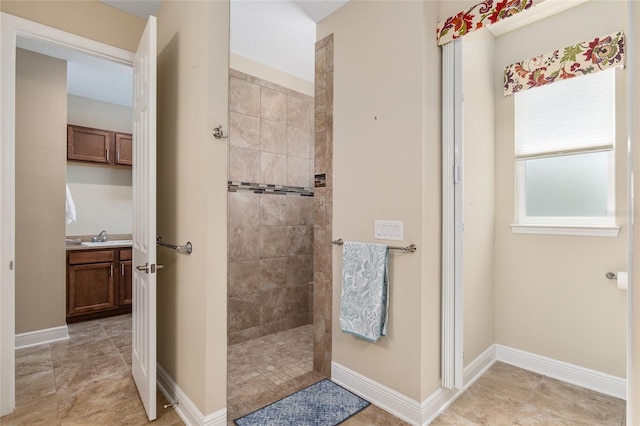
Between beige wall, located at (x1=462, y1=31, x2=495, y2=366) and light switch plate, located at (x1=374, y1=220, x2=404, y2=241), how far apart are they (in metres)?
0.65

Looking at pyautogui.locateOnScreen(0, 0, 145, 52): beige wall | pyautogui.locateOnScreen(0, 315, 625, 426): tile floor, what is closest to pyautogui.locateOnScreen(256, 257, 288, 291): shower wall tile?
pyautogui.locateOnScreen(0, 315, 625, 426): tile floor

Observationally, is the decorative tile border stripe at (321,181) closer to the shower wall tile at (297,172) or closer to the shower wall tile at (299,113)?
the shower wall tile at (297,172)

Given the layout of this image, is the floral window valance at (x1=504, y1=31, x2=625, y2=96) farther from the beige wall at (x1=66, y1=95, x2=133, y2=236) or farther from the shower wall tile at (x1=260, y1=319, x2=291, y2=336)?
the beige wall at (x1=66, y1=95, x2=133, y2=236)

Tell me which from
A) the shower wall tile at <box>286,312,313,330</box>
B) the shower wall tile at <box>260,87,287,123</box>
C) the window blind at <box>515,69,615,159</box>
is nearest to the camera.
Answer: the window blind at <box>515,69,615,159</box>

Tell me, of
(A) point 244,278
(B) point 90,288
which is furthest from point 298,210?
(B) point 90,288

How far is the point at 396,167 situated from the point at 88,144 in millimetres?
3930

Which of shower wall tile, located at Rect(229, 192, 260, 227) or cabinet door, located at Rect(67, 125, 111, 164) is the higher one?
cabinet door, located at Rect(67, 125, 111, 164)

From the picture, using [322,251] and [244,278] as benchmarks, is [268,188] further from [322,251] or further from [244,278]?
[322,251]

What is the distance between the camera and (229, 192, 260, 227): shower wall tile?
3062 mm

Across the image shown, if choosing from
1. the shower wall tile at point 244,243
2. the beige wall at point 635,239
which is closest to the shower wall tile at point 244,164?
the shower wall tile at point 244,243

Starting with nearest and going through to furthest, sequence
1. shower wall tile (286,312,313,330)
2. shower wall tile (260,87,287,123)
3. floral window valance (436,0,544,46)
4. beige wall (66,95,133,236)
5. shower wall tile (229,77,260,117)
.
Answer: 1. floral window valance (436,0,544,46)
2. shower wall tile (229,77,260,117)
3. shower wall tile (260,87,287,123)
4. shower wall tile (286,312,313,330)
5. beige wall (66,95,133,236)

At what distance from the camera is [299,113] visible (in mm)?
3598

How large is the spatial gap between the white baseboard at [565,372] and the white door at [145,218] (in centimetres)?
257

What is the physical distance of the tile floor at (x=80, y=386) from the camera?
1868 mm
